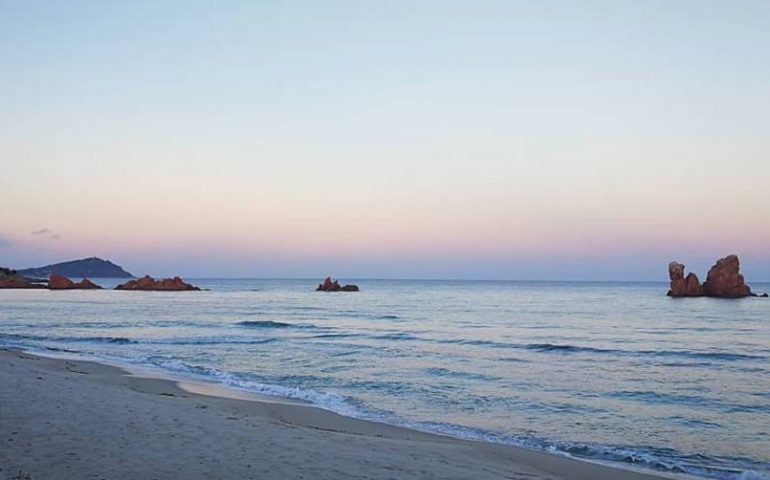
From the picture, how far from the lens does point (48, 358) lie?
2414cm

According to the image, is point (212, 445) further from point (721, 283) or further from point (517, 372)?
point (721, 283)

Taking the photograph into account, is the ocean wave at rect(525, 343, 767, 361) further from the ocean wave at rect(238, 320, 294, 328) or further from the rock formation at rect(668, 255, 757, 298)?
the rock formation at rect(668, 255, 757, 298)

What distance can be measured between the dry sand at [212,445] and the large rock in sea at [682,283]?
286ft

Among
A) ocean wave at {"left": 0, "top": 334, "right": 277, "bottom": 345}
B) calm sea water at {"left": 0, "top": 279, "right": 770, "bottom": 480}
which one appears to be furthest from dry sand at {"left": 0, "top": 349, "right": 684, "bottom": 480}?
ocean wave at {"left": 0, "top": 334, "right": 277, "bottom": 345}

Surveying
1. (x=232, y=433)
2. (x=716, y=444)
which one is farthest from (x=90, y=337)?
(x=716, y=444)

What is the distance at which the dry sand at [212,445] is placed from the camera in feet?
25.3

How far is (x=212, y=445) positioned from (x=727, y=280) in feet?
303

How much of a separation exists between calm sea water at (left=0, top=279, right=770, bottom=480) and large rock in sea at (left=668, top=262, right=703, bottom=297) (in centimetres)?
4560

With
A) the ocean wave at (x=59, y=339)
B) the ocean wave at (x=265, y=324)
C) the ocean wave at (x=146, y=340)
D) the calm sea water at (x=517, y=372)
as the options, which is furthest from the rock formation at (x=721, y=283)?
the ocean wave at (x=59, y=339)

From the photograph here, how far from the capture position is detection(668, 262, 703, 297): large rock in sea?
294ft

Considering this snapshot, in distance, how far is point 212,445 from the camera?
930 centimetres

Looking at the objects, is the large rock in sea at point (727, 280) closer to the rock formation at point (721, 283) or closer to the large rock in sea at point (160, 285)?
the rock formation at point (721, 283)

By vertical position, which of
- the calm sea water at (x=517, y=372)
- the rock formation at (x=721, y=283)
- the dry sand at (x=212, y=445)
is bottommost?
the calm sea water at (x=517, y=372)

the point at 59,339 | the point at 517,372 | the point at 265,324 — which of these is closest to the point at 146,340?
the point at 59,339
